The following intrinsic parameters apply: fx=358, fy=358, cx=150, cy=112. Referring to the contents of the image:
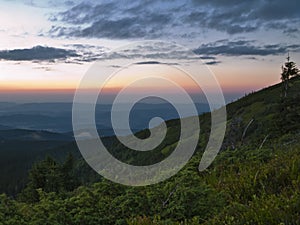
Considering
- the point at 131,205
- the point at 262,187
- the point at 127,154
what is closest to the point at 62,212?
the point at 131,205

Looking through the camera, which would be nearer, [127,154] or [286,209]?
[286,209]

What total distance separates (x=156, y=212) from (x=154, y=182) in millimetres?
1702

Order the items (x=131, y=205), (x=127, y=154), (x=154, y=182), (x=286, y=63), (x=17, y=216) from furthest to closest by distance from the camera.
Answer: (x=127, y=154)
(x=286, y=63)
(x=154, y=182)
(x=131, y=205)
(x=17, y=216)

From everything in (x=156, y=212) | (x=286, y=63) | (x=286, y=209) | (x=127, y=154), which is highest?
(x=286, y=63)

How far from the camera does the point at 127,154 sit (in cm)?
6769

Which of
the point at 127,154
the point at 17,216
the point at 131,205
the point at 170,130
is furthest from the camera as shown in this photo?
the point at 170,130

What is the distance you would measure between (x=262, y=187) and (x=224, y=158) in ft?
14.5

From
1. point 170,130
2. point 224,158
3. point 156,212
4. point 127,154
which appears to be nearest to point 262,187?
point 156,212

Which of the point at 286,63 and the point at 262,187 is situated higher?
the point at 286,63

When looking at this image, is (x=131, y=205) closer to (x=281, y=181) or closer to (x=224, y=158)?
(x=281, y=181)

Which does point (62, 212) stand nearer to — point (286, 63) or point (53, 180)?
point (286, 63)

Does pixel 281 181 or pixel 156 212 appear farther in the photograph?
pixel 281 181

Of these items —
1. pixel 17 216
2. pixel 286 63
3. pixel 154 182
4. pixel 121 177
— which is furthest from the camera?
pixel 286 63

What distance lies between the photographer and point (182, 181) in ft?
23.2
